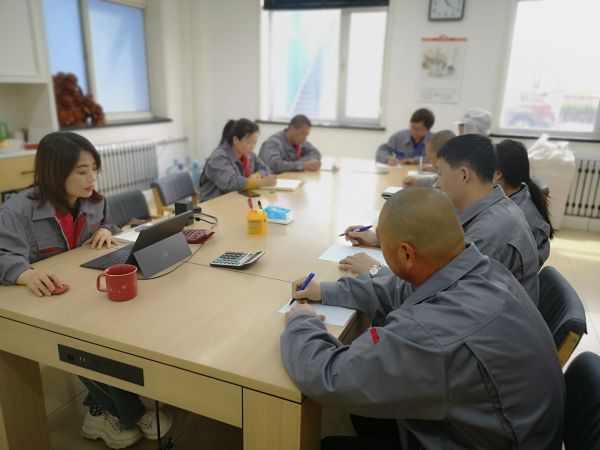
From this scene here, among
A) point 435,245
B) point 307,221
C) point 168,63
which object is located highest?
point 168,63

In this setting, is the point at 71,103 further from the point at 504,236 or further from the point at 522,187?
the point at 504,236

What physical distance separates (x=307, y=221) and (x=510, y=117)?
355 cm

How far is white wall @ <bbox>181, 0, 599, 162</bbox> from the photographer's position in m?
4.62

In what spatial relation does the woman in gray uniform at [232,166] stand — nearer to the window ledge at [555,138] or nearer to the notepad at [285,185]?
the notepad at [285,185]

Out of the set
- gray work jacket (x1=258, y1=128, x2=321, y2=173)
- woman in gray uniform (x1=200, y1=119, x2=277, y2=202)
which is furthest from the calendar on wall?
woman in gray uniform (x1=200, y1=119, x2=277, y2=202)

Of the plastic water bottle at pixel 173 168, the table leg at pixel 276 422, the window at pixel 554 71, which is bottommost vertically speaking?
the plastic water bottle at pixel 173 168

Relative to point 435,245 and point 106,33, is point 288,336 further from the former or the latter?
point 106,33

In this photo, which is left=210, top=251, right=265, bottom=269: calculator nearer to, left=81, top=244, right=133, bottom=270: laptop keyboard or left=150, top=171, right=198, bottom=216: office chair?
left=81, top=244, right=133, bottom=270: laptop keyboard

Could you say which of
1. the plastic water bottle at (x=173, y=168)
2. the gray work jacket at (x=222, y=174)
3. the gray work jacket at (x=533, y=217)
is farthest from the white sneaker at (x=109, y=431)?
the plastic water bottle at (x=173, y=168)

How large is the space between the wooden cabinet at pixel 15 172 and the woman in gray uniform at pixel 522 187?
3225 mm

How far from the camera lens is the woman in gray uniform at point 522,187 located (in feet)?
6.16

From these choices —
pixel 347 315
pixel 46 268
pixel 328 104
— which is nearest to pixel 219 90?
pixel 328 104

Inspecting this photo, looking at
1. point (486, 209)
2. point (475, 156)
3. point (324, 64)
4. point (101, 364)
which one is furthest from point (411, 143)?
point (101, 364)

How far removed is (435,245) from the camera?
0.98 meters
